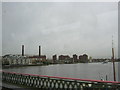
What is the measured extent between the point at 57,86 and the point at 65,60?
11199cm

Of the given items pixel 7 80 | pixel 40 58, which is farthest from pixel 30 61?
pixel 7 80

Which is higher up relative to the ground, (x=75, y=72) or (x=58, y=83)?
(x=58, y=83)

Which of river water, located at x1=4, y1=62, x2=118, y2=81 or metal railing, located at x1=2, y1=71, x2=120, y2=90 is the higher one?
metal railing, located at x1=2, y1=71, x2=120, y2=90

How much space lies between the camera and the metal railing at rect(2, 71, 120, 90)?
12.6ft

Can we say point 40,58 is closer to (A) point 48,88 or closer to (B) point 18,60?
(B) point 18,60

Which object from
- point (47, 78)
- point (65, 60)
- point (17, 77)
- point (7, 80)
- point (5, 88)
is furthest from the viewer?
point (65, 60)

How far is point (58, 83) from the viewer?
493 centimetres

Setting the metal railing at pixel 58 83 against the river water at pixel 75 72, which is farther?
the river water at pixel 75 72

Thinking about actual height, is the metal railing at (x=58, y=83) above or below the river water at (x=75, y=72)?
above

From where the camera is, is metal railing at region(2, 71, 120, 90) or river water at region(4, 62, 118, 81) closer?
metal railing at region(2, 71, 120, 90)

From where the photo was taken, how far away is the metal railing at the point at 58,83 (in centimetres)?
383

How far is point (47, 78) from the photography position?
17.6 feet

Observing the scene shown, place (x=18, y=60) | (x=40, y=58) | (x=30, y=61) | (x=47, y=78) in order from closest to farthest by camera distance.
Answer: (x=47, y=78)
(x=18, y=60)
(x=30, y=61)
(x=40, y=58)

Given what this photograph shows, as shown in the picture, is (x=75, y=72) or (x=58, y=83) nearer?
(x=58, y=83)
